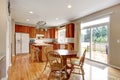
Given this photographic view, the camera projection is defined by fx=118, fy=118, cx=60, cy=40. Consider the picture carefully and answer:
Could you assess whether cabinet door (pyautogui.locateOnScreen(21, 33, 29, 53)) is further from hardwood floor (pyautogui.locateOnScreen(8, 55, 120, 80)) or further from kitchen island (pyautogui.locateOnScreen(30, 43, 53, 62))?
hardwood floor (pyautogui.locateOnScreen(8, 55, 120, 80))

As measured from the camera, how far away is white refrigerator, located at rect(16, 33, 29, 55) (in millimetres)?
8949

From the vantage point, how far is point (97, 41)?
6219 millimetres

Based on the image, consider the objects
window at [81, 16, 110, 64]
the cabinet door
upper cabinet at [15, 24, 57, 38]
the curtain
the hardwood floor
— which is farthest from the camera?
upper cabinet at [15, 24, 57, 38]

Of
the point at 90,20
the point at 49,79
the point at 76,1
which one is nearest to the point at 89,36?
the point at 90,20

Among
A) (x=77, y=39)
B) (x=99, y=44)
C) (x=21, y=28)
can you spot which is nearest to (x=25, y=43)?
(x=21, y=28)

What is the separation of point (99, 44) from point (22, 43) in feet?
19.2

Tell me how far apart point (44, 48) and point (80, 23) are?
272 cm

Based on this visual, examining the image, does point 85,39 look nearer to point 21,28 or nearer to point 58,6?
point 58,6

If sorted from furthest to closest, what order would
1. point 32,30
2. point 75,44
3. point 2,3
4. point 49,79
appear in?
point 32,30, point 75,44, point 49,79, point 2,3

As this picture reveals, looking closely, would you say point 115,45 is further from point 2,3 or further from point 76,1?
point 2,3

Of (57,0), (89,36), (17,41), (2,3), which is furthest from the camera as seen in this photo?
(17,41)

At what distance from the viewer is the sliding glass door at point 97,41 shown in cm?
576

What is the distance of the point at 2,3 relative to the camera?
298 centimetres

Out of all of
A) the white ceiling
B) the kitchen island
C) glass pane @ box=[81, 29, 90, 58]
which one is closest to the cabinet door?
the kitchen island
